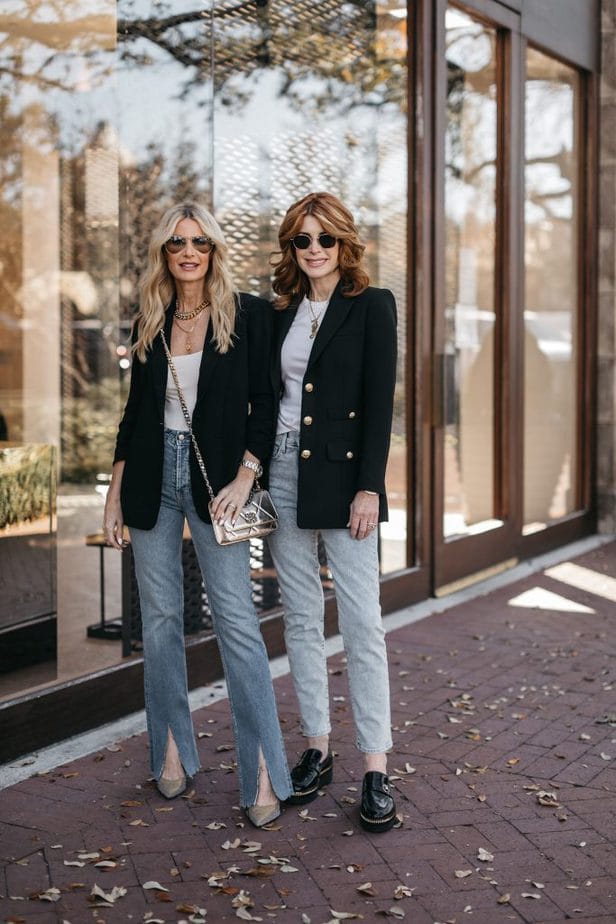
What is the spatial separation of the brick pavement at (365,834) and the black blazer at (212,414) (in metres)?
1.02

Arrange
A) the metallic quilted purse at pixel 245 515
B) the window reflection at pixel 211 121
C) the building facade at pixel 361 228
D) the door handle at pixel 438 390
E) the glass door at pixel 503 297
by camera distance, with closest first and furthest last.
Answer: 1. the metallic quilted purse at pixel 245 515
2. the building facade at pixel 361 228
3. the window reflection at pixel 211 121
4. the door handle at pixel 438 390
5. the glass door at pixel 503 297

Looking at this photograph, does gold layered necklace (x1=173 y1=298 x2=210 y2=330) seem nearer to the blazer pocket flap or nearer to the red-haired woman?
the red-haired woman

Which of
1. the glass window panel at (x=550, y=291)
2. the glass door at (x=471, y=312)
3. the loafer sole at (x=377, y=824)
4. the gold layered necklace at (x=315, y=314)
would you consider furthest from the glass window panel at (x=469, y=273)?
the loafer sole at (x=377, y=824)

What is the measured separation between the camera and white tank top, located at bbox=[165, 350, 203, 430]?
3.84 meters

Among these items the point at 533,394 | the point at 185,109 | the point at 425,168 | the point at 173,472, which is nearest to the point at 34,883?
the point at 173,472

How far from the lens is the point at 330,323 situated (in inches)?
151

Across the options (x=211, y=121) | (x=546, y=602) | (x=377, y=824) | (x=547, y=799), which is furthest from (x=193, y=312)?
(x=546, y=602)

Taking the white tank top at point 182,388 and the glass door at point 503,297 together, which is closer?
the white tank top at point 182,388

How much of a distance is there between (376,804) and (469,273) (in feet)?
16.2

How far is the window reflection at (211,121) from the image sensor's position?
5.74 meters

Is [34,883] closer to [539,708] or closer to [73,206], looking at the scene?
[539,708]

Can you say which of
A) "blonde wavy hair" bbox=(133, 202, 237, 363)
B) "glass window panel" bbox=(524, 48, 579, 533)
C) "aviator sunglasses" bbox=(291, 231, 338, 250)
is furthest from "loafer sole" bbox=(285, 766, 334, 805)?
"glass window panel" bbox=(524, 48, 579, 533)

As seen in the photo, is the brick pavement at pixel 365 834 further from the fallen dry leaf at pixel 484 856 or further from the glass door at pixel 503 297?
the glass door at pixel 503 297

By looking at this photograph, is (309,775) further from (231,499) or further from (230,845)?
(231,499)
